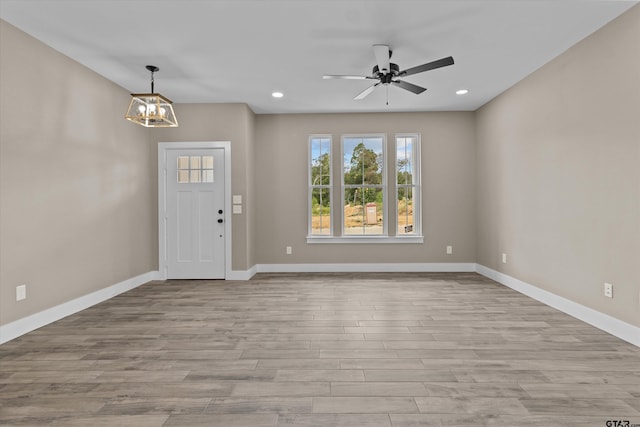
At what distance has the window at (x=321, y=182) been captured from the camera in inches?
235

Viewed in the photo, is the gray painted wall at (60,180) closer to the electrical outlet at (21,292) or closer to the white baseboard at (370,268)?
the electrical outlet at (21,292)

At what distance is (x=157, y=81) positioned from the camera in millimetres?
4371

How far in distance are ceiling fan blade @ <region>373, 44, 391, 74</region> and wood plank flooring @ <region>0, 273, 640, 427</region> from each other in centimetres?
258

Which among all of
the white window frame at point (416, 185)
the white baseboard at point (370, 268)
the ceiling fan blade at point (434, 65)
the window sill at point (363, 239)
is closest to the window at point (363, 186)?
the window sill at point (363, 239)

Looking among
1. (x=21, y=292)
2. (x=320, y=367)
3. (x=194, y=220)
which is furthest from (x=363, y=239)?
(x=21, y=292)

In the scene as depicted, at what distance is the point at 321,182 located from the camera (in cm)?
596

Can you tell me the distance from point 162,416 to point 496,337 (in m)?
2.57

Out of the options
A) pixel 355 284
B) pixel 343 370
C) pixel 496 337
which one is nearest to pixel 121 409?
pixel 343 370

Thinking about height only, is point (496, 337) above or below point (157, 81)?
below

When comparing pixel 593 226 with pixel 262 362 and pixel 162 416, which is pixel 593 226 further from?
pixel 162 416

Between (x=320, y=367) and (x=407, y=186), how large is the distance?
419 cm

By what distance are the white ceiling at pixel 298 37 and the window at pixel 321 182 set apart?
4.54 feet

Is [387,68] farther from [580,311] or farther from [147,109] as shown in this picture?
[580,311]

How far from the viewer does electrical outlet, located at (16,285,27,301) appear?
9.90 ft
